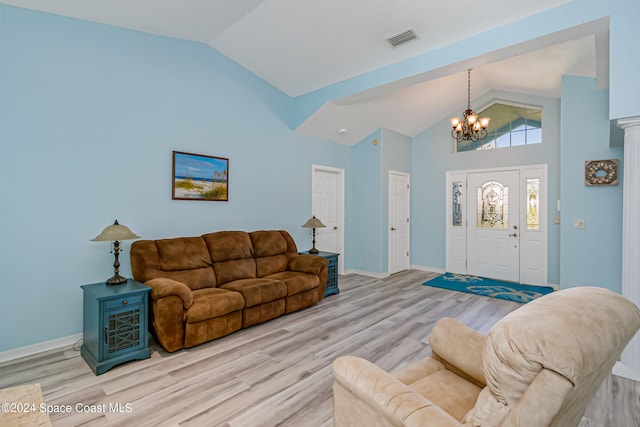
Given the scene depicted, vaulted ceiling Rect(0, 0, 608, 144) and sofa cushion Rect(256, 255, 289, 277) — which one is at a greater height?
vaulted ceiling Rect(0, 0, 608, 144)

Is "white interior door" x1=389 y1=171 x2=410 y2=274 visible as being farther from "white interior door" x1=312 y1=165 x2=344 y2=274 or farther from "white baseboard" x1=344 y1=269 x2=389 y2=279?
"white interior door" x1=312 y1=165 x2=344 y2=274

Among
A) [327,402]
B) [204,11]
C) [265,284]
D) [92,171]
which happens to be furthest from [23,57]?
[327,402]

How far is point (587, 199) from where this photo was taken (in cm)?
406

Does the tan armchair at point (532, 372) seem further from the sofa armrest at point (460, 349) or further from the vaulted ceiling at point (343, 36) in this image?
the vaulted ceiling at point (343, 36)

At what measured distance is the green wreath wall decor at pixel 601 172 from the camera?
3854 millimetres

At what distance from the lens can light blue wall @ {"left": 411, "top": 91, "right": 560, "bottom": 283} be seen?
5.29m

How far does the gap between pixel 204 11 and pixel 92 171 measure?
6.76ft

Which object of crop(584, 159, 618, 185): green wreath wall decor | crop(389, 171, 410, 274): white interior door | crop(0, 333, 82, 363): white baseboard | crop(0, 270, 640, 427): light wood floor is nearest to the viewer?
crop(0, 270, 640, 427): light wood floor

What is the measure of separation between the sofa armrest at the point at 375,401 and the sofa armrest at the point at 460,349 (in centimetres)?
46

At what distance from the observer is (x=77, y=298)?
319 centimetres

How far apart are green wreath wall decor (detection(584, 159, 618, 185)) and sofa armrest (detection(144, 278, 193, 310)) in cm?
498

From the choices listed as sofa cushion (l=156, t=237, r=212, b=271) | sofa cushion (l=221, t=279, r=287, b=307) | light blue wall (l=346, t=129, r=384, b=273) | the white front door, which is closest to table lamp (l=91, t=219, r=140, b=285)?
sofa cushion (l=156, t=237, r=212, b=271)

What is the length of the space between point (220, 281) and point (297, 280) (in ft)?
3.10

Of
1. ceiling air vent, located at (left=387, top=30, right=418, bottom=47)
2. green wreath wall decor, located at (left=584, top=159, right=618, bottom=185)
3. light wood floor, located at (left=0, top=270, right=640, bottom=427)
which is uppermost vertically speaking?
ceiling air vent, located at (left=387, top=30, right=418, bottom=47)
